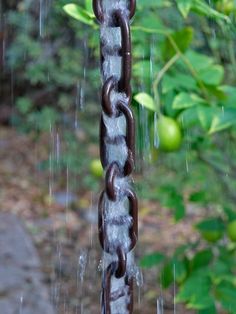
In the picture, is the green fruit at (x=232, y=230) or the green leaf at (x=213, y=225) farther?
the green leaf at (x=213, y=225)

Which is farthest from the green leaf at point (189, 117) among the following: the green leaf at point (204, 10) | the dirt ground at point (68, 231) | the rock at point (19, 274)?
the dirt ground at point (68, 231)

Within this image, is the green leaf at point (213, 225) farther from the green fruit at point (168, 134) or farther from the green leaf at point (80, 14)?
the green leaf at point (80, 14)

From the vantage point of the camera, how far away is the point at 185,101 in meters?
2.24

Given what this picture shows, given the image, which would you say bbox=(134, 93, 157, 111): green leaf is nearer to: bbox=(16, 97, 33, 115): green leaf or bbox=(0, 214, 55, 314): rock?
bbox=(0, 214, 55, 314): rock

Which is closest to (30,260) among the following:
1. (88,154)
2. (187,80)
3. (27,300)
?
(27,300)

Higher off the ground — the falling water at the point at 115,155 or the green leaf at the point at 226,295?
the falling water at the point at 115,155

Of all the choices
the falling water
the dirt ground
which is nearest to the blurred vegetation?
the dirt ground

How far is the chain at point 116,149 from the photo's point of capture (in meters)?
1.35

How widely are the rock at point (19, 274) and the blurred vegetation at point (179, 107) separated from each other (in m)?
0.56

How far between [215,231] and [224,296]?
25cm

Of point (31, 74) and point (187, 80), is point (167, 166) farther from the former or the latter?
point (187, 80)

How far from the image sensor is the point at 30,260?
14.8 feet

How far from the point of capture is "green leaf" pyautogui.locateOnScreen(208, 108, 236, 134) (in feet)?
7.08

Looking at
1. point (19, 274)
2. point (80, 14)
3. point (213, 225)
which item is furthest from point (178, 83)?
point (19, 274)
